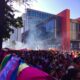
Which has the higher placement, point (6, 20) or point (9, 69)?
point (6, 20)

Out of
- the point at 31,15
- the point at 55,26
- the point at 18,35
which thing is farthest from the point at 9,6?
the point at 18,35

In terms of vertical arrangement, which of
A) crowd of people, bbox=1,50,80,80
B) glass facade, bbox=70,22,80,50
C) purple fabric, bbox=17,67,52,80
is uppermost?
glass facade, bbox=70,22,80,50

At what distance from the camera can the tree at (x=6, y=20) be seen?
32828mm

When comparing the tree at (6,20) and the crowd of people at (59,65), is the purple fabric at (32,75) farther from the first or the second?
the tree at (6,20)

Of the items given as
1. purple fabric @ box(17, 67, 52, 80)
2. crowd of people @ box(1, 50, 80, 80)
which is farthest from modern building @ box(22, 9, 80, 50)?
purple fabric @ box(17, 67, 52, 80)

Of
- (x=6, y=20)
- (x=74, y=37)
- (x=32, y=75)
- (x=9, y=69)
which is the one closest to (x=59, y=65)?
(x=9, y=69)

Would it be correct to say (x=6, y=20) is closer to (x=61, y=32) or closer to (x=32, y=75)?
(x=32, y=75)

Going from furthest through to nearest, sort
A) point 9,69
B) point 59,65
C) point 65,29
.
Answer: point 65,29
point 59,65
point 9,69

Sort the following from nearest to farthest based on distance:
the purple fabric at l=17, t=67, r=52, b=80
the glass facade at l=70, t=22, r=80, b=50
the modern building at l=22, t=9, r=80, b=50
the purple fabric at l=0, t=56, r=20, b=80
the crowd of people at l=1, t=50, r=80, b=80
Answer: the purple fabric at l=17, t=67, r=52, b=80, the purple fabric at l=0, t=56, r=20, b=80, the crowd of people at l=1, t=50, r=80, b=80, the modern building at l=22, t=9, r=80, b=50, the glass facade at l=70, t=22, r=80, b=50

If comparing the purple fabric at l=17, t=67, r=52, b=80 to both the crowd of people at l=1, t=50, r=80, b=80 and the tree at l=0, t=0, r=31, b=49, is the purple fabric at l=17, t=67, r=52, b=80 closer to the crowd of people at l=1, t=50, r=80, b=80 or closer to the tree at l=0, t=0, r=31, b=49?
the crowd of people at l=1, t=50, r=80, b=80

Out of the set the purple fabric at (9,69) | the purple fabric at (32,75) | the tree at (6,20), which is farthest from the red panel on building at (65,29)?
the purple fabric at (32,75)

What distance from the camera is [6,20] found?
114ft

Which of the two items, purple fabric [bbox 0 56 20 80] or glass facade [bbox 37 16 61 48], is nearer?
purple fabric [bbox 0 56 20 80]

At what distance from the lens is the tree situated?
32.8 m
